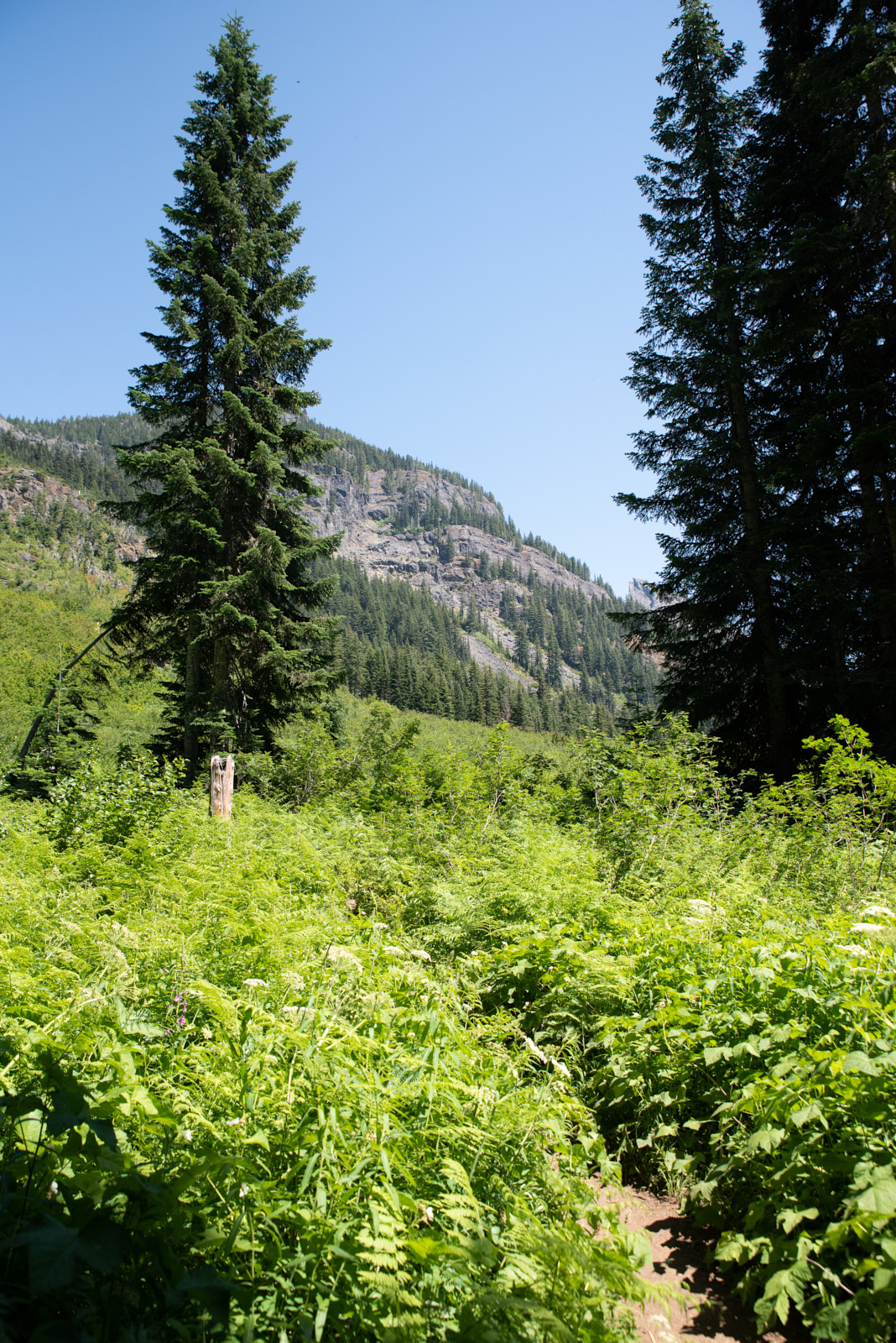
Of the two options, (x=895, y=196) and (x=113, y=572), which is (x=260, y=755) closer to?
(x=895, y=196)

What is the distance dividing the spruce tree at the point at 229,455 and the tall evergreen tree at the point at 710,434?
773cm

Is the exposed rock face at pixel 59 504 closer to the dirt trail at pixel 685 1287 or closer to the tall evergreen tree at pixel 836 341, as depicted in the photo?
the tall evergreen tree at pixel 836 341

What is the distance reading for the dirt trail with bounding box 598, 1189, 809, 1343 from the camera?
2.32m

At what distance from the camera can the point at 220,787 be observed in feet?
27.4

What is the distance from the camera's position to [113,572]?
99.1 metres

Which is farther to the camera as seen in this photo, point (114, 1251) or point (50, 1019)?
point (50, 1019)

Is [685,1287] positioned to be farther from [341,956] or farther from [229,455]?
[229,455]

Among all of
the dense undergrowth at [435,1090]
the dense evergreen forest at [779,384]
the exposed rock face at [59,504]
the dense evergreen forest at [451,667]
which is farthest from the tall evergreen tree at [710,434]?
the exposed rock face at [59,504]

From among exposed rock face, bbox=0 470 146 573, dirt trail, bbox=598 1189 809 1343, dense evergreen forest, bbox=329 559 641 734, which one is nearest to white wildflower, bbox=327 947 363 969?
dirt trail, bbox=598 1189 809 1343

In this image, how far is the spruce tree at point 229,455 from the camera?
13047 millimetres

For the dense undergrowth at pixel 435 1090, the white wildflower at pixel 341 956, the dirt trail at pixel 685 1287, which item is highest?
the white wildflower at pixel 341 956

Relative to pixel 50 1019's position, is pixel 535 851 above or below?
above

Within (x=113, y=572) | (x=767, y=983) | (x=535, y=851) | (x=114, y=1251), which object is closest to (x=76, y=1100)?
(x=114, y=1251)

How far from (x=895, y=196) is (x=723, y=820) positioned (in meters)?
10.6
